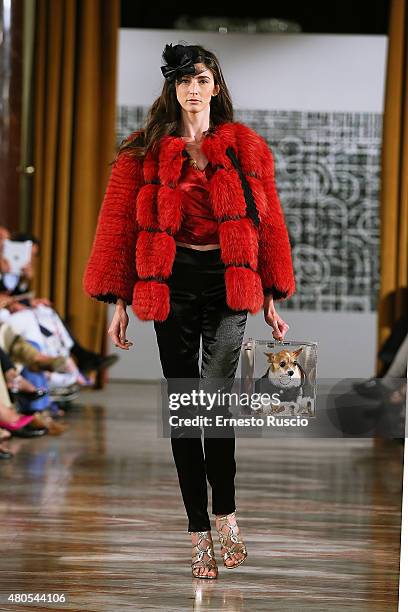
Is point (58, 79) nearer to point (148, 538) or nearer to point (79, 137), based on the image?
point (79, 137)

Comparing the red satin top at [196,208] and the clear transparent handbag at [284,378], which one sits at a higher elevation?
the red satin top at [196,208]

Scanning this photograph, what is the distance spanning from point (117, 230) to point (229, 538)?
0.65 metres

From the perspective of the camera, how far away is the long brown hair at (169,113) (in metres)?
2.20

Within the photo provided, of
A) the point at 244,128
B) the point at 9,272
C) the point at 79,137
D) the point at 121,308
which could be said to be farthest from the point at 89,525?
the point at 79,137

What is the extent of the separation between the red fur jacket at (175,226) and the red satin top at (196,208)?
0.09 ft

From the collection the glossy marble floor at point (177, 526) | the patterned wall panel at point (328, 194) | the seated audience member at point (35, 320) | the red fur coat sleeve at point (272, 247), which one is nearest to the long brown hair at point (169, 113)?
the red fur coat sleeve at point (272, 247)

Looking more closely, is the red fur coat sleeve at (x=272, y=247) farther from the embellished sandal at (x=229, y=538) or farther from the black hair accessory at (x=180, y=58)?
the embellished sandal at (x=229, y=538)

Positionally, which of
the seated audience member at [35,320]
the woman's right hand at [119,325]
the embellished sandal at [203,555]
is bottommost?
the embellished sandal at [203,555]

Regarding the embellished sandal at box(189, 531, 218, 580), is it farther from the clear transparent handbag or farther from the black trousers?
the clear transparent handbag

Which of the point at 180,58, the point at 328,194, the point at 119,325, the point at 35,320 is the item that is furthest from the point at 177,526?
the point at 328,194

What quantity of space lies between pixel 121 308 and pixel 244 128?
0.42m

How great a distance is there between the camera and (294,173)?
717cm

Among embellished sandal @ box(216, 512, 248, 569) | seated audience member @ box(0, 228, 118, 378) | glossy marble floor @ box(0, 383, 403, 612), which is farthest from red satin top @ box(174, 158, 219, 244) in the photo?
seated audience member @ box(0, 228, 118, 378)

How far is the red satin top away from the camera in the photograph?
7.27 ft
